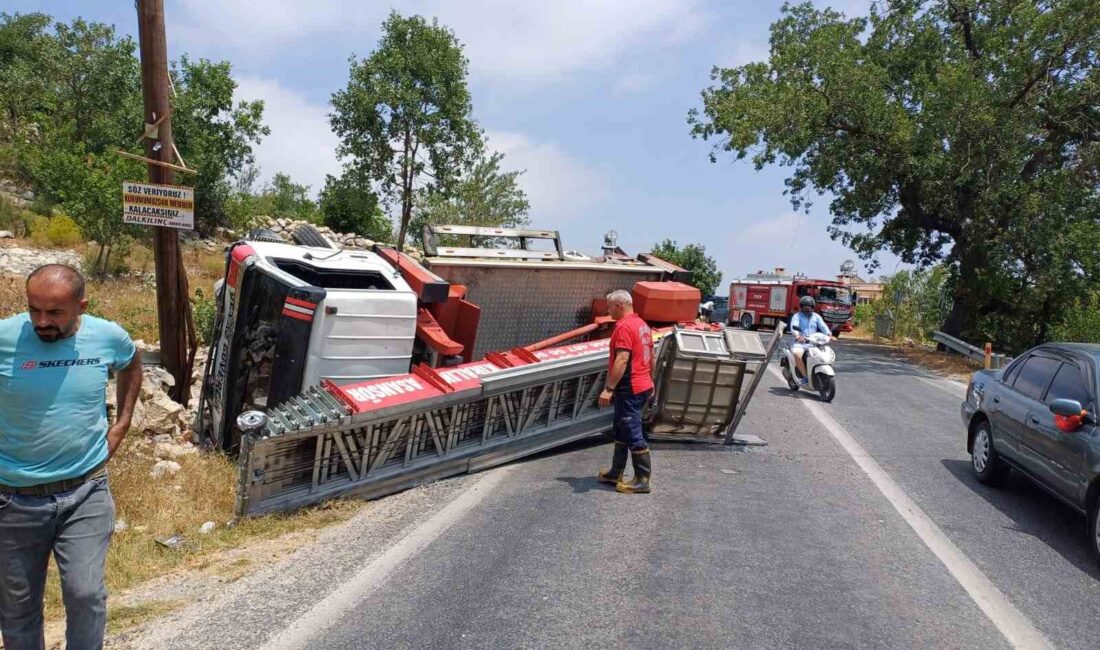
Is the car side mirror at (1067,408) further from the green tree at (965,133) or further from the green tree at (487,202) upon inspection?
the green tree at (487,202)

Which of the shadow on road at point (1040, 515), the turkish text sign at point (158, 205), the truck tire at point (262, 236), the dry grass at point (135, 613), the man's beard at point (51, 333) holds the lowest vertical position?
the dry grass at point (135, 613)

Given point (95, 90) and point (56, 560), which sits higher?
point (95, 90)

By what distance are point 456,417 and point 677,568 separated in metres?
2.56

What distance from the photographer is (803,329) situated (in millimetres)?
12484

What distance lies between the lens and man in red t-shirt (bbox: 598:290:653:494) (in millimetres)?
6633

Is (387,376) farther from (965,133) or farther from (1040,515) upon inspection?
(965,133)

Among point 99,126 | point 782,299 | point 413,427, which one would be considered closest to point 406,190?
point 99,126

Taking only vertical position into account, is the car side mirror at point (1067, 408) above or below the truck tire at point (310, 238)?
below

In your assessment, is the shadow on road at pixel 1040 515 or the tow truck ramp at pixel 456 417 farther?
the tow truck ramp at pixel 456 417

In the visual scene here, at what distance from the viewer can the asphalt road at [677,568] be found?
411cm

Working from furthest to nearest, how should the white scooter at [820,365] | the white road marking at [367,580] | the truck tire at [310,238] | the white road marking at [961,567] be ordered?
the white scooter at [820,365]
the truck tire at [310,238]
the white road marking at [961,567]
the white road marking at [367,580]

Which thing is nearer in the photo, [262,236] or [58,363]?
[58,363]

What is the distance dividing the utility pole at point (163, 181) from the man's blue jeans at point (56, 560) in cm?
532

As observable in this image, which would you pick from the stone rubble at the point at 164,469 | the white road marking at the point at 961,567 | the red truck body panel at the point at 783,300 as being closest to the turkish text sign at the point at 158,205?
the stone rubble at the point at 164,469
